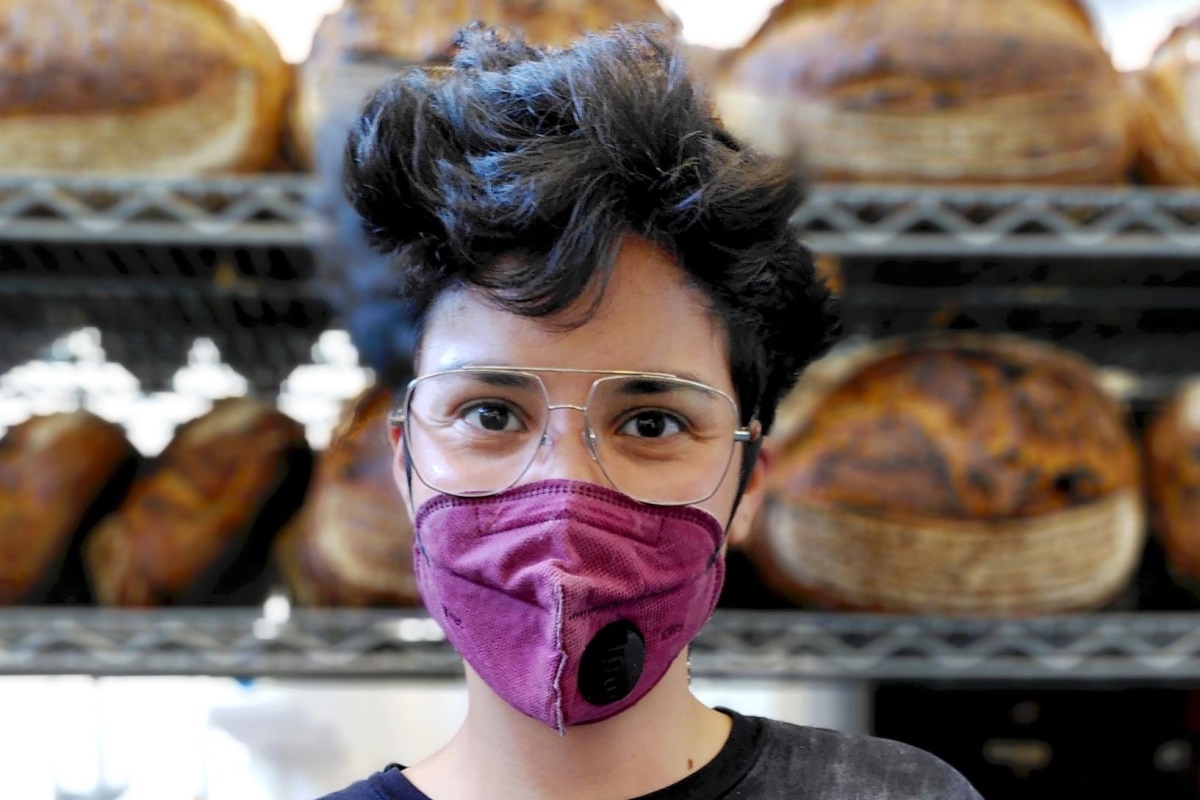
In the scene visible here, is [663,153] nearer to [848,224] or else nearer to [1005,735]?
[848,224]

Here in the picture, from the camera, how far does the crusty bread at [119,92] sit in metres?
0.87

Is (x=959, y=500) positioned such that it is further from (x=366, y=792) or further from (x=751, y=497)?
(x=366, y=792)

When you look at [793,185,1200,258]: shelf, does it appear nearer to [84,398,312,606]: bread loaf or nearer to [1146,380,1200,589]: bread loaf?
[1146,380,1200,589]: bread loaf

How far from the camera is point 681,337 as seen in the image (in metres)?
0.52

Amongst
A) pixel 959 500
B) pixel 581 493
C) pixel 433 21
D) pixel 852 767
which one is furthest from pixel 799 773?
pixel 433 21

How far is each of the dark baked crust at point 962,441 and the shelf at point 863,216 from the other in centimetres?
14

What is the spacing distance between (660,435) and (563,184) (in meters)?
0.15

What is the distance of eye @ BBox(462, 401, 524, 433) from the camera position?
51cm

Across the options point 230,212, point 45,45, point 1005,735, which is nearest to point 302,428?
point 230,212

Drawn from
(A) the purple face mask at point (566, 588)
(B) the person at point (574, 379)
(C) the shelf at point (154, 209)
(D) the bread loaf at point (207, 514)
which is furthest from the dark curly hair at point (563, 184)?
(D) the bread loaf at point (207, 514)

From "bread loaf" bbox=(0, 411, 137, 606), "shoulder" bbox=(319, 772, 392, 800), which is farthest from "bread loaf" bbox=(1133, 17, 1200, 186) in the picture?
"bread loaf" bbox=(0, 411, 137, 606)

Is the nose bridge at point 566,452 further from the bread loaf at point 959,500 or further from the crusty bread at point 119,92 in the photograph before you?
the crusty bread at point 119,92

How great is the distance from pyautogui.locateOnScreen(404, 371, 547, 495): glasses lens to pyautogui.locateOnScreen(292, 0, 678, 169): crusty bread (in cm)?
43

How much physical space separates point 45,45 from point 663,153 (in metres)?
0.70
